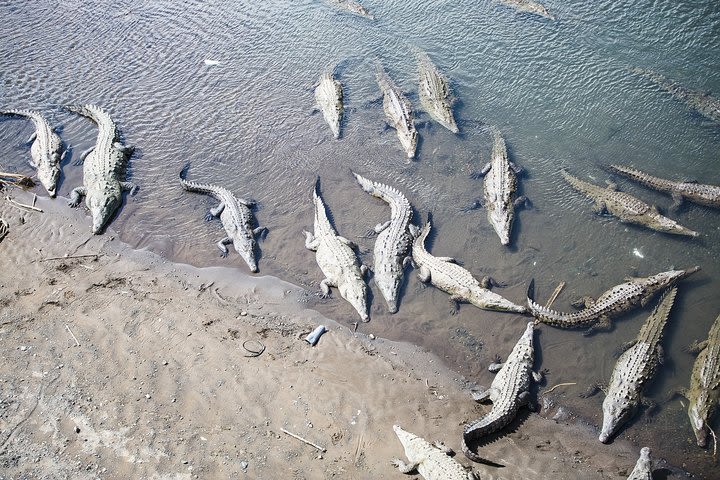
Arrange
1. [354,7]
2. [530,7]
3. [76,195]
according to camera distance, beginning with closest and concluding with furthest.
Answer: [76,195] → [530,7] → [354,7]

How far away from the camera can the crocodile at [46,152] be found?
11.1 metres

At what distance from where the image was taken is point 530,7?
13961mm

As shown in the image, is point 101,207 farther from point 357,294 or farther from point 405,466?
point 405,466

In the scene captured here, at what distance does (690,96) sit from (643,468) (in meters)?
9.15

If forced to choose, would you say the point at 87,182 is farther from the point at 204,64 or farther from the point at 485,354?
the point at 485,354

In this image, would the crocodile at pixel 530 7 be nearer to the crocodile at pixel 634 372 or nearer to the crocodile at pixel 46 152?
the crocodile at pixel 634 372

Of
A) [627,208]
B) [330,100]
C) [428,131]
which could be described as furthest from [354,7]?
[627,208]

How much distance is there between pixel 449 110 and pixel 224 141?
5558mm

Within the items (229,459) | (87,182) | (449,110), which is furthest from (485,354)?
(87,182)

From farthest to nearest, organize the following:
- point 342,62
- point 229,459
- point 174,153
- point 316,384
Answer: point 342,62
point 174,153
point 316,384
point 229,459

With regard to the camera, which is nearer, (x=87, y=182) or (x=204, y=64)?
(x=87, y=182)

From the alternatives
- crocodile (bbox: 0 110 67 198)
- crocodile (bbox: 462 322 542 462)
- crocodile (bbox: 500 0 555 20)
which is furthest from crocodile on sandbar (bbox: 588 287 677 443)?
crocodile (bbox: 0 110 67 198)

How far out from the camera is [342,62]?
1368 centimetres

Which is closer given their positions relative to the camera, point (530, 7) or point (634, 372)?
point (634, 372)
